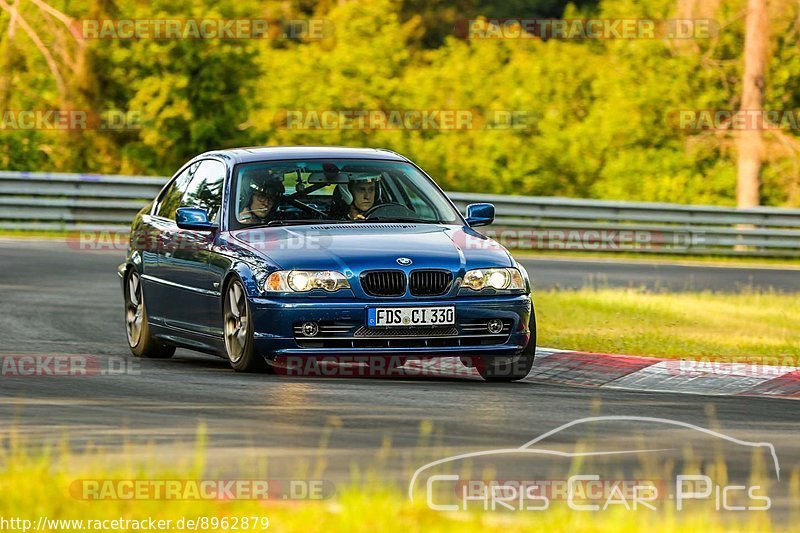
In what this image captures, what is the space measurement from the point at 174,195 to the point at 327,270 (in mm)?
2774

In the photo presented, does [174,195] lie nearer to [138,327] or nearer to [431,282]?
[138,327]

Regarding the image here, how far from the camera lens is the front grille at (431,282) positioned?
37.6 ft

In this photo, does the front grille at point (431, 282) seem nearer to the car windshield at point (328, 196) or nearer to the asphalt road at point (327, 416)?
the asphalt road at point (327, 416)

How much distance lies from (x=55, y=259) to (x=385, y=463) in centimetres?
1472

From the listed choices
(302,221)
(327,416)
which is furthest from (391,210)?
(327,416)

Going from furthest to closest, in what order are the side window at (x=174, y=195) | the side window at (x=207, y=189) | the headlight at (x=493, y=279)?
the side window at (x=174, y=195) → the side window at (x=207, y=189) → the headlight at (x=493, y=279)

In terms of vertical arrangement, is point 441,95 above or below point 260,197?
below

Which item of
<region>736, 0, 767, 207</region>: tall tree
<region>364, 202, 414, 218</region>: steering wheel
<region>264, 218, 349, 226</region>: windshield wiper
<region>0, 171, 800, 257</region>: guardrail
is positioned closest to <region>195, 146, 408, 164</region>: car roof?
<region>364, 202, 414, 218</region>: steering wheel

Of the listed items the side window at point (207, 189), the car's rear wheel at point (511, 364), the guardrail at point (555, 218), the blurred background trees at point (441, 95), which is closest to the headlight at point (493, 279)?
the car's rear wheel at point (511, 364)

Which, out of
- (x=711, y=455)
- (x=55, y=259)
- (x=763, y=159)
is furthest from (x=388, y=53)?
(x=711, y=455)

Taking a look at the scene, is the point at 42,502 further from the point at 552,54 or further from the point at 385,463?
the point at 552,54

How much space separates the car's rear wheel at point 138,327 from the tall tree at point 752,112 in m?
21.7

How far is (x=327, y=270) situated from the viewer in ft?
37.4
